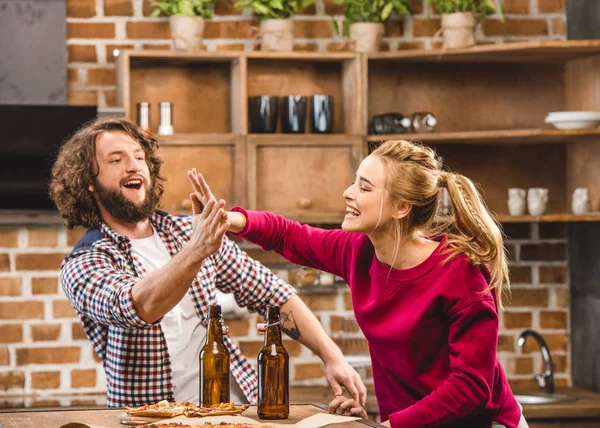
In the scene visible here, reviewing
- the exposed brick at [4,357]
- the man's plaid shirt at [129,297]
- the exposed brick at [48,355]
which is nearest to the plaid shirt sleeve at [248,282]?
the man's plaid shirt at [129,297]

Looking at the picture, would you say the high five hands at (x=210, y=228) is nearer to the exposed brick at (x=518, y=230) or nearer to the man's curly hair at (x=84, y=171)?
the man's curly hair at (x=84, y=171)

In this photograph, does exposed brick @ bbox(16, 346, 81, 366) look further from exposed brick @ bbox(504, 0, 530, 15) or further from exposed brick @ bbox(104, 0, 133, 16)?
exposed brick @ bbox(504, 0, 530, 15)

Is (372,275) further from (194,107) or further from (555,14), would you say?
(555,14)

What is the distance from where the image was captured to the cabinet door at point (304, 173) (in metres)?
3.88

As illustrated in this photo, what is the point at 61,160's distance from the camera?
304cm

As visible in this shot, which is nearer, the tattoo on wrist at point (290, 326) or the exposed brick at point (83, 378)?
the tattoo on wrist at point (290, 326)

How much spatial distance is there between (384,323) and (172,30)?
2.07 meters

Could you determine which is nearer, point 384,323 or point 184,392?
point 384,323

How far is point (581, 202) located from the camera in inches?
155

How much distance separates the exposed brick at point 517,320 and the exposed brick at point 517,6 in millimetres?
1302

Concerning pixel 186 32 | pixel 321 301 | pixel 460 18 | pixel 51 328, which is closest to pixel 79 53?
pixel 186 32

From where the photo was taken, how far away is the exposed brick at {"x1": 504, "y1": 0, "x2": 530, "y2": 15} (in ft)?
14.0

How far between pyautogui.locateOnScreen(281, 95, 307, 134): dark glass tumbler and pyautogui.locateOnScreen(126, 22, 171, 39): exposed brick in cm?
59

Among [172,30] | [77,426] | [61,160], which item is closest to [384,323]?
[77,426]
